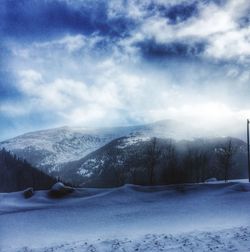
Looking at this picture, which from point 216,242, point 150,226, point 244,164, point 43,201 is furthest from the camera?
point 244,164

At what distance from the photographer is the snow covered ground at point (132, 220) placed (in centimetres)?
1947

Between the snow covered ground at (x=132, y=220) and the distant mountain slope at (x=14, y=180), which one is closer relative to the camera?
the snow covered ground at (x=132, y=220)

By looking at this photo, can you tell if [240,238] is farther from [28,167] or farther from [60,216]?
[28,167]

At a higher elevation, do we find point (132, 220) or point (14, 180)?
point (132, 220)

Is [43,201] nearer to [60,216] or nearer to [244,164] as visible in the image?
[60,216]

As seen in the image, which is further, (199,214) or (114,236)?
(199,214)

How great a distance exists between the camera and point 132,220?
29.4 metres

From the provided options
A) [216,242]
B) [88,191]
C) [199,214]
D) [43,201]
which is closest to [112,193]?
[88,191]

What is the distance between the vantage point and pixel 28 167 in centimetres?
16562

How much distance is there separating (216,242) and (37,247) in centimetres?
1146

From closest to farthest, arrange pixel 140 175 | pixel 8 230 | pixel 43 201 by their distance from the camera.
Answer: pixel 8 230, pixel 43 201, pixel 140 175

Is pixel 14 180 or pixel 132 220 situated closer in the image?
pixel 132 220

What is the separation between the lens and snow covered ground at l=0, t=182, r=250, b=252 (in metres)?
19.5

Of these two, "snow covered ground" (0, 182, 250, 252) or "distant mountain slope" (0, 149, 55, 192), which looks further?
"distant mountain slope" (0, 149, 55, 192)
